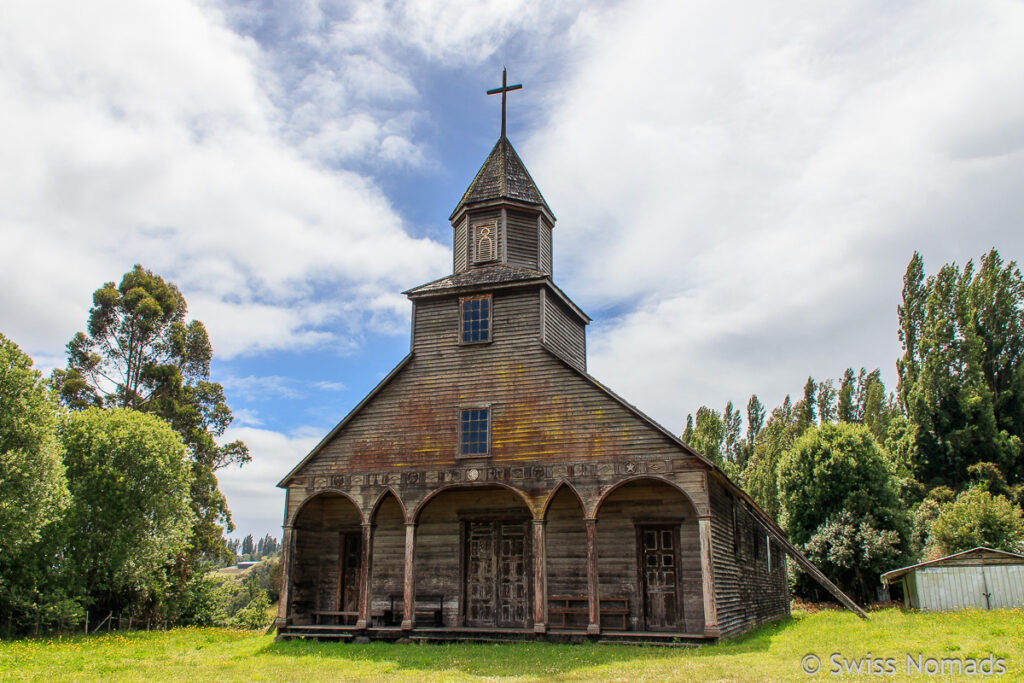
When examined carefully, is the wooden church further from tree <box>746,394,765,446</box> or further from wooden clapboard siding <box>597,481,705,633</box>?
tree <box>746,394,765,446</box>

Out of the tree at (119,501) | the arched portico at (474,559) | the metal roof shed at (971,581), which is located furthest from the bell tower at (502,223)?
the metal roof shed at (971,581)

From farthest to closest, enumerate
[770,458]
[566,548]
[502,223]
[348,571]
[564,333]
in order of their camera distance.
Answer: [770,458] → [502,223] → [564,333] → [348,571] → [566,548]

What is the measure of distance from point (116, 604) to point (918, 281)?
171 feet

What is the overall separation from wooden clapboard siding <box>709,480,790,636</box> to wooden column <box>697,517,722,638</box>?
0.90 m

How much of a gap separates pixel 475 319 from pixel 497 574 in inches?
295

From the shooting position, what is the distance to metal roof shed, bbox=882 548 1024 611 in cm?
1988

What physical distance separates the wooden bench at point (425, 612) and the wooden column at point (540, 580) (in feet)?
11.4

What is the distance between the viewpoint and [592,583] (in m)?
17.8

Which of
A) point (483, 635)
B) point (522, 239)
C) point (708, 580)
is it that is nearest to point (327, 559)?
point (483, 635)

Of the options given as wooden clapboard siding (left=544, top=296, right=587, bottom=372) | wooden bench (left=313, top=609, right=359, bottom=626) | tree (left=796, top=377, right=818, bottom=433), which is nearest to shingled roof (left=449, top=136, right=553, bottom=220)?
wooden clapboard siding (left=544, top=296, right=587, bottom=372)

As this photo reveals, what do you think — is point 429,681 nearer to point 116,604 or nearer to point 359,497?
point 359,497

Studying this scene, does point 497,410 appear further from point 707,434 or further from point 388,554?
point 707,434

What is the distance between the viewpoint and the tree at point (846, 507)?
3519cm

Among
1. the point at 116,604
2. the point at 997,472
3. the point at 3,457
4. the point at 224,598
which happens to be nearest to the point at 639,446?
the point at 3,457
